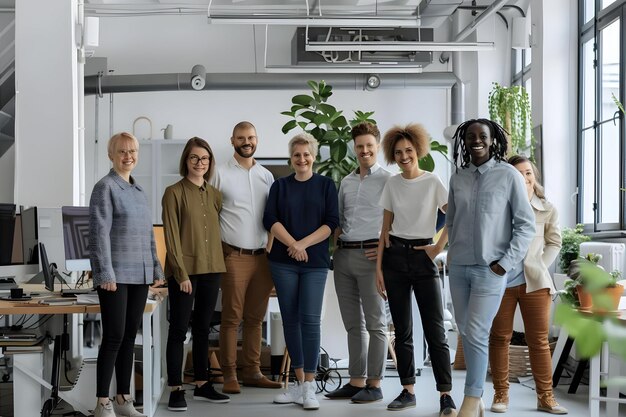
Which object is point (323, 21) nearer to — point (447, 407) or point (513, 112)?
point (513, 112)

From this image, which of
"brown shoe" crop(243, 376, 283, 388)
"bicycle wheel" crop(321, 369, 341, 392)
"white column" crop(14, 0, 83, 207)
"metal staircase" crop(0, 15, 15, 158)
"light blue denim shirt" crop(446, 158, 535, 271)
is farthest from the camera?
"metal staircase" crop(0, 15, 15, 158)

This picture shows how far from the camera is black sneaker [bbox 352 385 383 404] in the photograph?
480 centimetres

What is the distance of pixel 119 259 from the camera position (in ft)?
13.0

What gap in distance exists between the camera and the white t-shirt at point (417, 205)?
4.41m

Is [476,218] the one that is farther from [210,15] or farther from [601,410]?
[210,15]

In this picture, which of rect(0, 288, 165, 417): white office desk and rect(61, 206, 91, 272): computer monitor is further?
rect(61, 206, 91, 272): computer monitor

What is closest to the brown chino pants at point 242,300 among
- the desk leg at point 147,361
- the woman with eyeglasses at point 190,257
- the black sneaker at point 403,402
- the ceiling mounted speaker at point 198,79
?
the woman with eyeglasses at point 190,257

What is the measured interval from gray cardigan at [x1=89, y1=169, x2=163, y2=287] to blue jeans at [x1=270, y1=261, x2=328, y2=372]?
78cm

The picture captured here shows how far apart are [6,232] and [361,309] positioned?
2.05m

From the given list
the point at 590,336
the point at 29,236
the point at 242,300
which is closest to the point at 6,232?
the point at 29,236

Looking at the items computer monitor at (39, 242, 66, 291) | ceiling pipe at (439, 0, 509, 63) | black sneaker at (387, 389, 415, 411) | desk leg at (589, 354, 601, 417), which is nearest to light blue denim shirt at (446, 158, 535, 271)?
desk leg at (589, 354, 601, 417)

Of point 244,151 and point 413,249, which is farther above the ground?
point 244,151

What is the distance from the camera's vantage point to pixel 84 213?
15.4 feet

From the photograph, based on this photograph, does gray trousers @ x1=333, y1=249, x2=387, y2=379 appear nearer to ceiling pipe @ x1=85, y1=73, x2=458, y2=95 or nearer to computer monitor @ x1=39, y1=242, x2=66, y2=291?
computer monitor @ x1=39, y1=242, x2=66, y2=291
